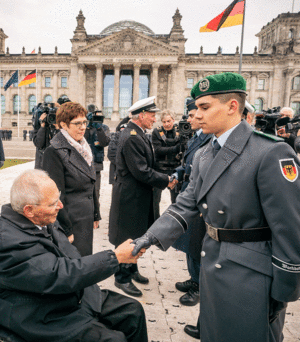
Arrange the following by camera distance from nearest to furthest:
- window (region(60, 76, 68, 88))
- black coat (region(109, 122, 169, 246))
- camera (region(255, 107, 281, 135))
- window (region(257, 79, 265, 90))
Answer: black coat (region(109, 122, 169, 246))
camera (region(255, 107, 281, 135))
window (region(257, 79, 265, 90))
window (region(60, 76, 68, 88))

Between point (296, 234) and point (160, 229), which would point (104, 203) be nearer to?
point (160, 229)

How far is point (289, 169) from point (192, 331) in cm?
222

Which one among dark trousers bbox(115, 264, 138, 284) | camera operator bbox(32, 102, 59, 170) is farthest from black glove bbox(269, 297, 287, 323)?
camera operator bbox(32, 102, 59, 170)

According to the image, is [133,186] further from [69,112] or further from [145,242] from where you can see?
[145,242]

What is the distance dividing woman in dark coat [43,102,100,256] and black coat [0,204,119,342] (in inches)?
41.3

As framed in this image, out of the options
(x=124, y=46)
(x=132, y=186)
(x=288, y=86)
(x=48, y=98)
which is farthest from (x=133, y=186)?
(x=48, y=98)

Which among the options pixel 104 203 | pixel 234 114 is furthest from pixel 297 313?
pixel 104 203

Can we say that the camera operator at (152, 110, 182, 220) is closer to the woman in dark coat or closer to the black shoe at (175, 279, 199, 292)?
the black shoe at (175, 279, 199, 292)

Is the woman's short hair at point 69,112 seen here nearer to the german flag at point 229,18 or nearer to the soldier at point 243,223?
the soldier at point 243,223

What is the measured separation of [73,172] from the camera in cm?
303

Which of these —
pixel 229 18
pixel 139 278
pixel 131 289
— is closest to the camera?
pixel 131 289

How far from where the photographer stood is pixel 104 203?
8.36m

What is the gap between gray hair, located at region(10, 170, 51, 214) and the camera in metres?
1.88

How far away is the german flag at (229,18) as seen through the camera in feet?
41.3
